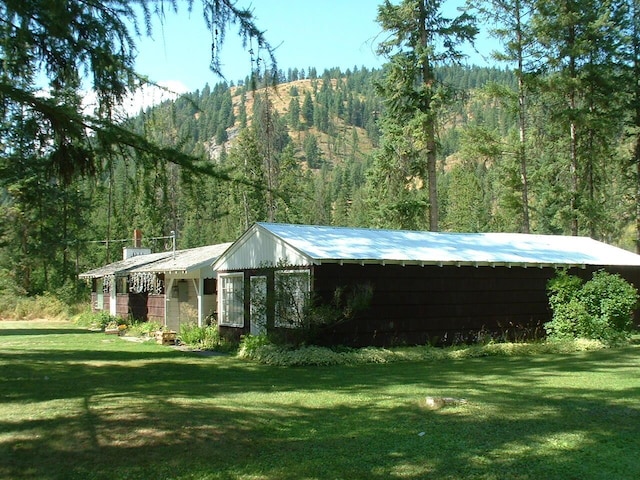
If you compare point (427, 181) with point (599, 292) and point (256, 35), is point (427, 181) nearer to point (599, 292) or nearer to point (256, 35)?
point (599, 292)

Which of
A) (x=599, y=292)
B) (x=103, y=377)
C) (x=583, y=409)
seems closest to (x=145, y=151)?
(x=103, y=377)

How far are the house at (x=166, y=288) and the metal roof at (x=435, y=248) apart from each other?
18.5ft

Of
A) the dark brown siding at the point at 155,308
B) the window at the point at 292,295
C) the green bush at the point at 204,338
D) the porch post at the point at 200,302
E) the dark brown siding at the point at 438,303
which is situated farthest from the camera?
the dark brown siding at the point at 155,308

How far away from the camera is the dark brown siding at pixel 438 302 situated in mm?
14219

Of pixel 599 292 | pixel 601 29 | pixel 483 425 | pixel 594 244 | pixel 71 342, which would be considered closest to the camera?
pixel 483 425

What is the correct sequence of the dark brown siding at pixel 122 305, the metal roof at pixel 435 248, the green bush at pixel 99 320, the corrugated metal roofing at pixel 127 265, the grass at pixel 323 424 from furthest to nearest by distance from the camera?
the dark brown siding at pixel 122 305, the corrugated metal roofing at pixel 127 265, the green bush at pixel 99 320, the metal roof at pixel 435 248, the grass at pixel 323 424

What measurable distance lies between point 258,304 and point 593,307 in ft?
29.5

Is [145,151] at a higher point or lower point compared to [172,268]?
higher

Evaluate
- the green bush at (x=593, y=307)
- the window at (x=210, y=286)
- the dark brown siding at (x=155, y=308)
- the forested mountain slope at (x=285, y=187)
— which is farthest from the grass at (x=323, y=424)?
the dark brown siding at (x=155, y=308)

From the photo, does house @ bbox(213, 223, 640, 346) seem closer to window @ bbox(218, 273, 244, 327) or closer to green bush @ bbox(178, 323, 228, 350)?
window @ bbox(218, 273, 244, 327)

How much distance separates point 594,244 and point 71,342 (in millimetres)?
18585

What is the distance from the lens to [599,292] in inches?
630

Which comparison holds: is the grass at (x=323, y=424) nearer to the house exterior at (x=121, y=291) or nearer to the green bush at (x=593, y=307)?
the green bush at (x=593, y=307)

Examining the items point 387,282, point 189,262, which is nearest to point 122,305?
point 189,262
